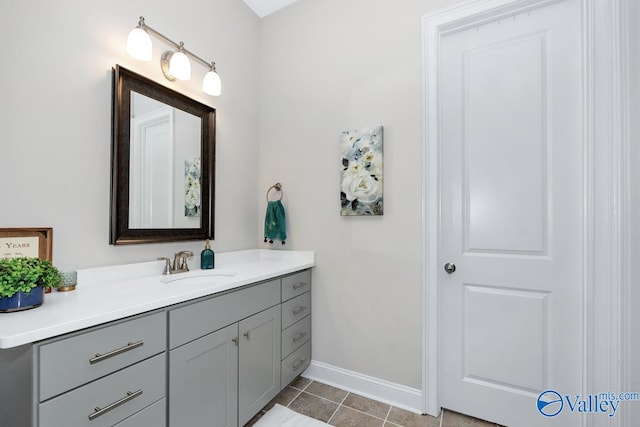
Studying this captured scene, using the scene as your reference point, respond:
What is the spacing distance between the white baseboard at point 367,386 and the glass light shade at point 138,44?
83.7 inches

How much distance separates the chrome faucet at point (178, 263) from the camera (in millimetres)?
1649

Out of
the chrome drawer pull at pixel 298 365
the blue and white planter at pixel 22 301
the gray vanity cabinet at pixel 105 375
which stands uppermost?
the blue and white planter at pixel 22 301

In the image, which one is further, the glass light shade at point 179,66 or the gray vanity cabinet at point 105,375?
the glass light shade at point 179,66

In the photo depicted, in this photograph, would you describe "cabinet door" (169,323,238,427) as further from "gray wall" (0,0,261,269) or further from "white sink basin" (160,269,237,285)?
"gray wall" (0,0,261,269)

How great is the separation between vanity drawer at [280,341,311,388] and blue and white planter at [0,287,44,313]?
4.10 feet

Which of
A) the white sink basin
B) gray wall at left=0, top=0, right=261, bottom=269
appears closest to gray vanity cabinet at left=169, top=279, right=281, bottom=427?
the white sink basin

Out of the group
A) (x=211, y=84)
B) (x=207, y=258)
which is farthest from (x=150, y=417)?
(x=211, y=84)

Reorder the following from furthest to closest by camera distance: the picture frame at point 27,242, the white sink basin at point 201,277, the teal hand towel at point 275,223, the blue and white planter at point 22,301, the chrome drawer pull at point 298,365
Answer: the teal hand towel at point 275,223 < the chrome drawer pull at point 298,365 < the white sink basin at point 201,277 < the picture frame at point 27,242 < the blue and white planter at point 22,301

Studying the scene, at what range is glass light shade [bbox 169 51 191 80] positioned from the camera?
1.63 m

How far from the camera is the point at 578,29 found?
4.95 ft

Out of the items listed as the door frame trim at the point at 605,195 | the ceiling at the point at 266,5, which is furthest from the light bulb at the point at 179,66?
the door frame trim at the point at 605,195

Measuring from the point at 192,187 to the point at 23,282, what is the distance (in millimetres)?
1001

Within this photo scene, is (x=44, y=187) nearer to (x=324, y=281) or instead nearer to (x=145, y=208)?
(x=145, y=208)

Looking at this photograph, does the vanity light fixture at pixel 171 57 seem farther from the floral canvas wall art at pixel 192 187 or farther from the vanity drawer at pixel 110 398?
the vanity drawer at pixel 110 398
